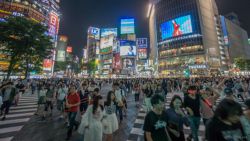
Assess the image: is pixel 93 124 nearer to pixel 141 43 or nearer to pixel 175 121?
pixel 175 121

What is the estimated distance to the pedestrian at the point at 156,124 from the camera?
226 centimetres

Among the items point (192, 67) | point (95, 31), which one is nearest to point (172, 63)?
point (192, 67)

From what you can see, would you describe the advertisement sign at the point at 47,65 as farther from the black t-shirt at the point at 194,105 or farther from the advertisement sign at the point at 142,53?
the black t-shirt at the point at 194,105

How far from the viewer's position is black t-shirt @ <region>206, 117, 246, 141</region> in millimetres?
1685

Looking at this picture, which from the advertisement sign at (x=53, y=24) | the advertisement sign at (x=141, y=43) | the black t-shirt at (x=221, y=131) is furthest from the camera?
the advertisement sign at (x=141, y=43)

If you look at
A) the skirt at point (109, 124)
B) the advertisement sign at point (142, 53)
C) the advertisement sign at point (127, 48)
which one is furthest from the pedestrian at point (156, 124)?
the advertisement sign at point (142, 53)

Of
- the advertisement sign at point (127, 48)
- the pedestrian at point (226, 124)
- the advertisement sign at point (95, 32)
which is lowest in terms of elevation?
the pedestrian at point (226, 124)

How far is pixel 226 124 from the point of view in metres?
1.72

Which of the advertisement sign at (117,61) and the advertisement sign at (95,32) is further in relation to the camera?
the advertisement sign at (95,32)

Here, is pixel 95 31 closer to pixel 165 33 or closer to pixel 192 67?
pixel 165 33

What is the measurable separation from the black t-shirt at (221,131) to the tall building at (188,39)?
240ft

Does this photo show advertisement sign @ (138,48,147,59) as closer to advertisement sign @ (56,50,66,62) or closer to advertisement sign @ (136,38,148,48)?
advertisement sign @ (136,38,148,48)

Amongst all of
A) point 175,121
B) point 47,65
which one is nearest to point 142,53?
point 47,65

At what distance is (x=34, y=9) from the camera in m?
60.5
